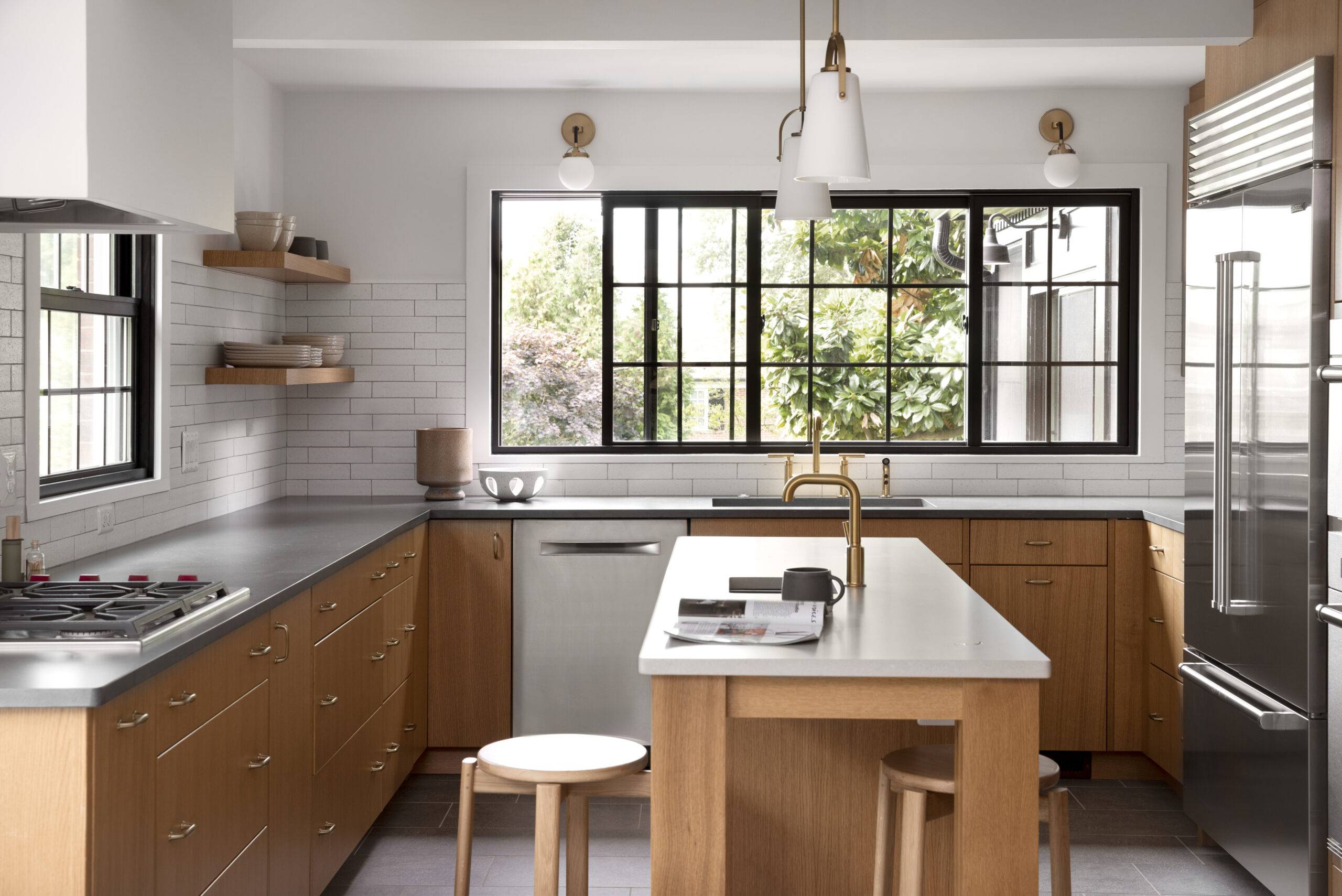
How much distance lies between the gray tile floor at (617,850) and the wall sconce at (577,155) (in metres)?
2.45

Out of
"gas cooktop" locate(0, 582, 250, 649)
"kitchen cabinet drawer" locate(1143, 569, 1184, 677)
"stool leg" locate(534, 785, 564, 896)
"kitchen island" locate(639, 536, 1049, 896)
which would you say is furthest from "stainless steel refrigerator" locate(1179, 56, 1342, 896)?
"gas cooktop" locate(0, 582, 250, 649)

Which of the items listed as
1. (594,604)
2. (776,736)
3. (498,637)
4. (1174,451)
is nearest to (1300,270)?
(776,736)

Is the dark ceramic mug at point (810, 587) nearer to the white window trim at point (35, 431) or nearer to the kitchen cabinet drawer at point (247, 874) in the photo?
the kitchen cabinet drawer at point (247, 874)

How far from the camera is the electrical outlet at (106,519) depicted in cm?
351

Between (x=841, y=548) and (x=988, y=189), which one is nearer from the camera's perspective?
(x=841, y=548)

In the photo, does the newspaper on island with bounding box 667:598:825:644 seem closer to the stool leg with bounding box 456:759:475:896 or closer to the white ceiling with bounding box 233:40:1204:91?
the stool leg with bounding box 456:759:475:896

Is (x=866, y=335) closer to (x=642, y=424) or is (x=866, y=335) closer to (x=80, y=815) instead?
(x=642, y=424)

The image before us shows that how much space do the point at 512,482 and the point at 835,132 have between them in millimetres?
2818

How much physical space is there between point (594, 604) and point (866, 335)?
1.71 m

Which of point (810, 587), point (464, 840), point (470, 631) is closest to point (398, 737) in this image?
point (470, 631)

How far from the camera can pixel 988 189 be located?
5.19 meters

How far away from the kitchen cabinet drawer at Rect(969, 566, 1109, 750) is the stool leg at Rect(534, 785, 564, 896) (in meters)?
2.63

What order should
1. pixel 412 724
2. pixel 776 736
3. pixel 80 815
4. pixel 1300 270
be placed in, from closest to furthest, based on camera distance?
pixel 80 815 → pixel 776 736 → pixel 1300 270 → pixel 412 724

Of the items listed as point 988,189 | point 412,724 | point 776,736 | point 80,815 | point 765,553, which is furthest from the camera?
point 988,189
